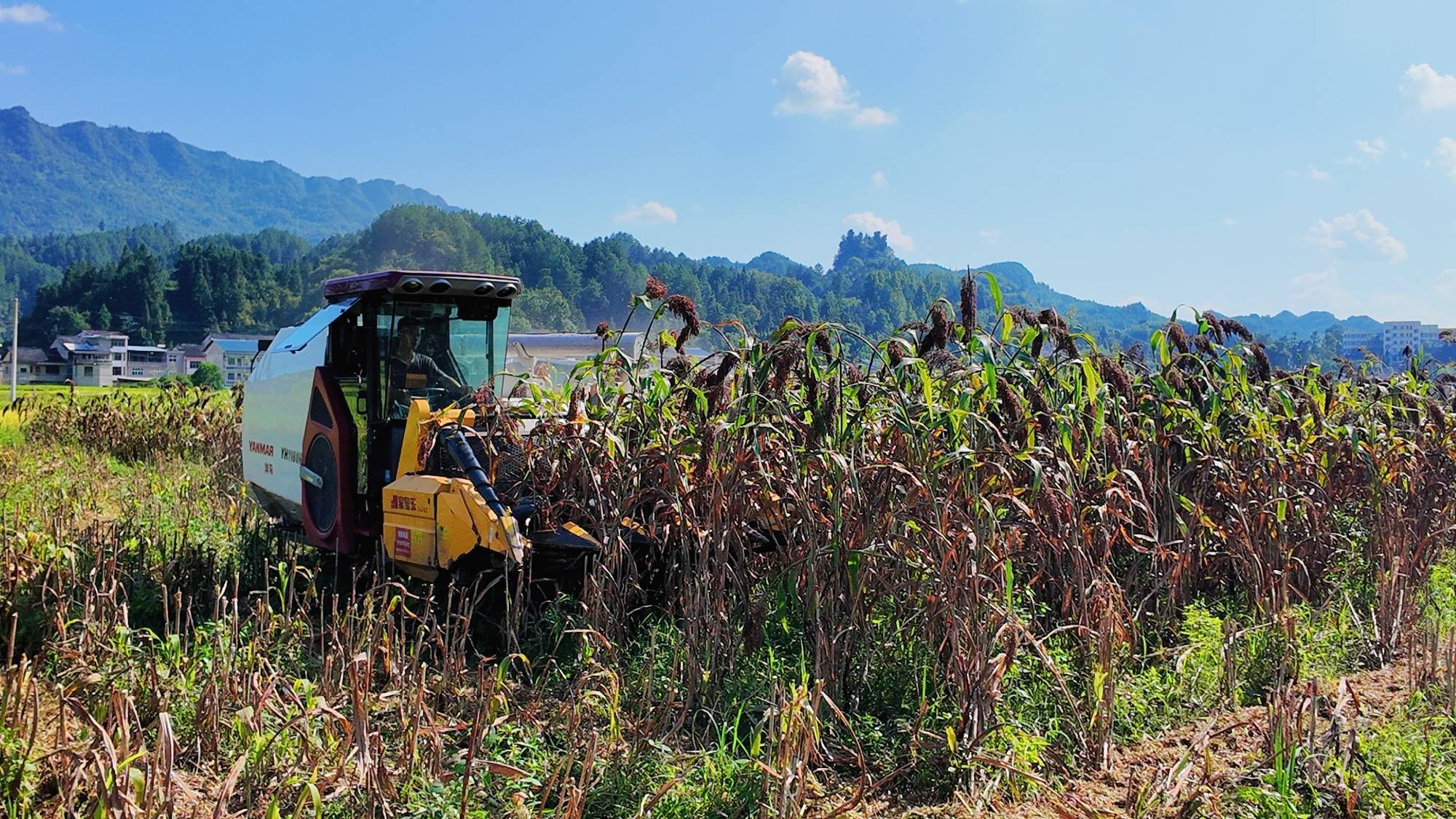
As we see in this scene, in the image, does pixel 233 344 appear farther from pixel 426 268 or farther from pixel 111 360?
pixel 426 268

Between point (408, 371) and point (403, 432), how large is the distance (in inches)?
16.5

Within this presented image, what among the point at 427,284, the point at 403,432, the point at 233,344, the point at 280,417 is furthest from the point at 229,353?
the point at 427,284

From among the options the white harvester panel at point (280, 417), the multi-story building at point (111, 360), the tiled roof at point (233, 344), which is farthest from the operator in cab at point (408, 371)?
the tiled roof at point (233, 344)

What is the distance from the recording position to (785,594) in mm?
4719

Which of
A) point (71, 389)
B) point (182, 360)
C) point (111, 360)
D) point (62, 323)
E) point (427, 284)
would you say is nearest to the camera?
point (427, 284)

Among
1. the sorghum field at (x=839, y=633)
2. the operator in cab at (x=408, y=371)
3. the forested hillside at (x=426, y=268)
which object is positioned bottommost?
the sorghum field at (x=839, y=633)

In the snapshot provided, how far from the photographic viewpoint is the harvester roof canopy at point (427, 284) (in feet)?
20.0

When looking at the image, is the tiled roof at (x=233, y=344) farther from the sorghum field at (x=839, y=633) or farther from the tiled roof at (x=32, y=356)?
the sorghum field at (x=839, y=633)

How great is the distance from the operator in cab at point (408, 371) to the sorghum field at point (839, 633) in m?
1.04

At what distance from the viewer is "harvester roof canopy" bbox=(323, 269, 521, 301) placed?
6.10 metres

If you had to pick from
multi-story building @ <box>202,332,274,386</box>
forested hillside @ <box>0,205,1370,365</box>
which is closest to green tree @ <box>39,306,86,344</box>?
forested hillside @ <box>0,205,1370,365</box>

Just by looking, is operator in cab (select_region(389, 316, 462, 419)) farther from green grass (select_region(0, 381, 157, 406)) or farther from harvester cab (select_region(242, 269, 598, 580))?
green grass (select_region(0, 381, 157, 406))

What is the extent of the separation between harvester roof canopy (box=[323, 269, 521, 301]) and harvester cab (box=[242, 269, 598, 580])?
0.01 meters

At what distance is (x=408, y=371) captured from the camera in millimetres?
6500
